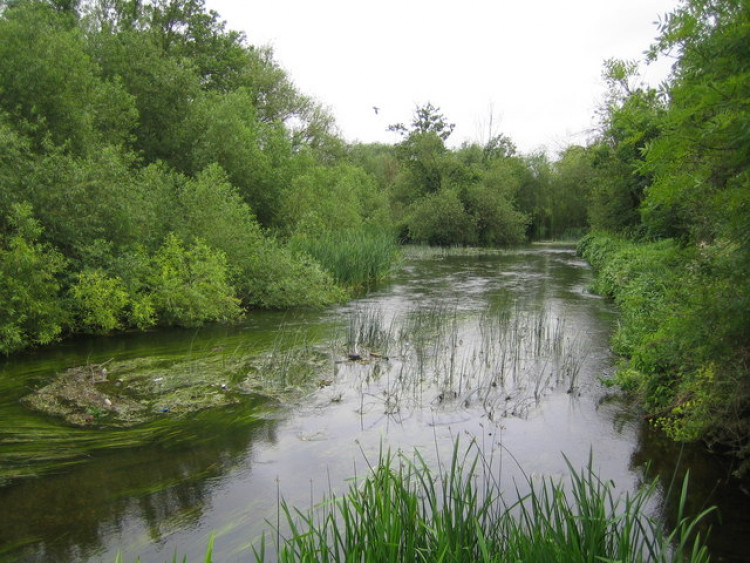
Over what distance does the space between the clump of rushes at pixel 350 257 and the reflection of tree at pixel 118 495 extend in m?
9.24

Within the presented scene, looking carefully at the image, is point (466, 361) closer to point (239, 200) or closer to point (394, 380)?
point (394, 380)

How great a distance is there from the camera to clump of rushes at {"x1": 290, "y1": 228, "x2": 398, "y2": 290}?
14.7 metres

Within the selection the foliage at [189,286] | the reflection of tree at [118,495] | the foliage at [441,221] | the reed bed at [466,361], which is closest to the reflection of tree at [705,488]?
the reed bed at [466,361]

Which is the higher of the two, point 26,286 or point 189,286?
point 26,286

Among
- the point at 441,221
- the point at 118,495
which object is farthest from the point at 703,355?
the point at 441,221

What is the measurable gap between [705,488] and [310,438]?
3241 mm

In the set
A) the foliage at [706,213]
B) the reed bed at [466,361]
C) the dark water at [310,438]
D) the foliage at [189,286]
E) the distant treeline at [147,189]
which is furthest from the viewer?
the foliage at [189,286]

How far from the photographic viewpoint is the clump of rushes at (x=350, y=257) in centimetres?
1468

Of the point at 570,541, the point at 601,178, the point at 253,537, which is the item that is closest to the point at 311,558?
the point at 570,541

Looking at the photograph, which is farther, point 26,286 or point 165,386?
point 26,286

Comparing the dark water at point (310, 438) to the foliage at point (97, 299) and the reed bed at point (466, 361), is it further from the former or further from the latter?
Answer: the foliage at point (97, 299)

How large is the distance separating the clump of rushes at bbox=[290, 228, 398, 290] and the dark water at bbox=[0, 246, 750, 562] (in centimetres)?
467

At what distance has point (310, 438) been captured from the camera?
211 inches

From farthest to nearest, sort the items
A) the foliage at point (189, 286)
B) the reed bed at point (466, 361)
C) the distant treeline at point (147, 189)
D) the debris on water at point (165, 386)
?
the foliage at point (189, 286) → the distant treeline at point (147, 189) → the reed bed at point (466, 361) → the debris on water at point (165, 386)
